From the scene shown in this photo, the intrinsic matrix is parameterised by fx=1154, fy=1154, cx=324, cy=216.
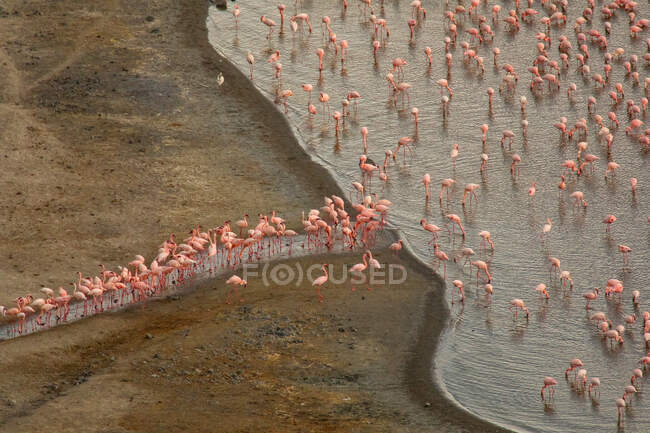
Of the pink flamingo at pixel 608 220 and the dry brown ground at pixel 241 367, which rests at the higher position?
the pink flamingo at pixel 608 220

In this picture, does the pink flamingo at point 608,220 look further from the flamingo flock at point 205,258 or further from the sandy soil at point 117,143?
the sandy soil at point 117,143

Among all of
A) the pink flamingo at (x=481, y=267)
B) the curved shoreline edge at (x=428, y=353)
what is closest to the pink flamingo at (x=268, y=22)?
the curved shoreline edge at (x=428, y=353)

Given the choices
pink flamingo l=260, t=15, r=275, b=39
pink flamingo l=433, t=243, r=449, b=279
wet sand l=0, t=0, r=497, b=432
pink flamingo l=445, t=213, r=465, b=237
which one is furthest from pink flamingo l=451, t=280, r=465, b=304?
pink flamingo l=260, t=15, r=275, b=39

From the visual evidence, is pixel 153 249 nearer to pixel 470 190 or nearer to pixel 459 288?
pixel 459 288

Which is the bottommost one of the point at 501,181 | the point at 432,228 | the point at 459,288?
A: the point at 459,288

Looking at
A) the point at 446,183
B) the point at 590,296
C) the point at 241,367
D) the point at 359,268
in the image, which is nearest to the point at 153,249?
the point at 359,268

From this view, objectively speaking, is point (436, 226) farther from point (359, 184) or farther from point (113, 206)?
point (113, 206)
